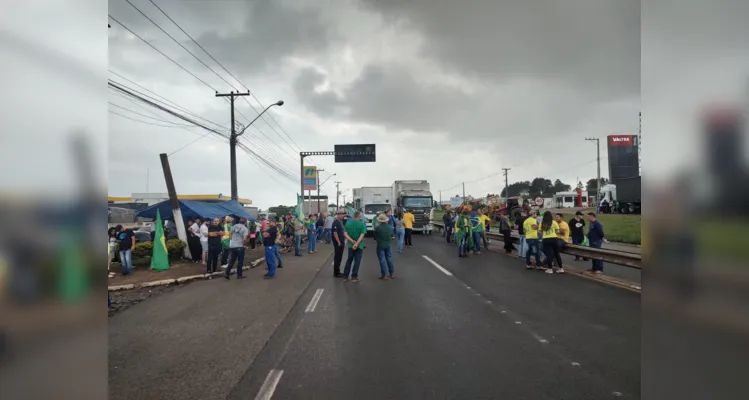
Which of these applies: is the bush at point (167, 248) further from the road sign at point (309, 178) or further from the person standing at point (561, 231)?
the road sign at point (309, 178)

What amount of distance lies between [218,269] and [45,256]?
1377 centimetres

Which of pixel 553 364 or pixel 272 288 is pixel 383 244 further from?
pixel 553 364

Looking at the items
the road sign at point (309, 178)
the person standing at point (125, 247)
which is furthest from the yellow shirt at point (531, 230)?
the road sign at point (309, 178)

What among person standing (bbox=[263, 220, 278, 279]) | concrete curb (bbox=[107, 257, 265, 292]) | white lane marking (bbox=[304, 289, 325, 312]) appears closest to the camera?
white lane marking (bbox=[304, 289, 325, 312])

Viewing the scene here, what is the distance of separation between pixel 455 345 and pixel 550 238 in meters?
7.50

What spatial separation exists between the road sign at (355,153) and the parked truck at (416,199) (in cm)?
1161

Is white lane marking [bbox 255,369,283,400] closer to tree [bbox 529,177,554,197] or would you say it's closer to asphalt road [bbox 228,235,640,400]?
asphalt road [bbox 228,235,640,400]

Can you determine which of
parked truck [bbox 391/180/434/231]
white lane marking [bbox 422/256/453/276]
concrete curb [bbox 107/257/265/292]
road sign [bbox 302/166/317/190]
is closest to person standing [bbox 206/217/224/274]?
concrete curb [bbox 107/257/265/292]

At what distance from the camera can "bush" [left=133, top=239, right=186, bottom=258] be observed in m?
16.2

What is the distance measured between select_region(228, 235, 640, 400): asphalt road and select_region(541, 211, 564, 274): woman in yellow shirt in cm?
213

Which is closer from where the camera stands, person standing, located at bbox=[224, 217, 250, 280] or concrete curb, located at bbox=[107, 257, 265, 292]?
concrete curb, located at bbox=[107, 257, 265, 292]

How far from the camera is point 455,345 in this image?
5566mm

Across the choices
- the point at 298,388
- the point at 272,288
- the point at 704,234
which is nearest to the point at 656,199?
the point at 704,234

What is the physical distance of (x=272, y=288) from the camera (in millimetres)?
10438
